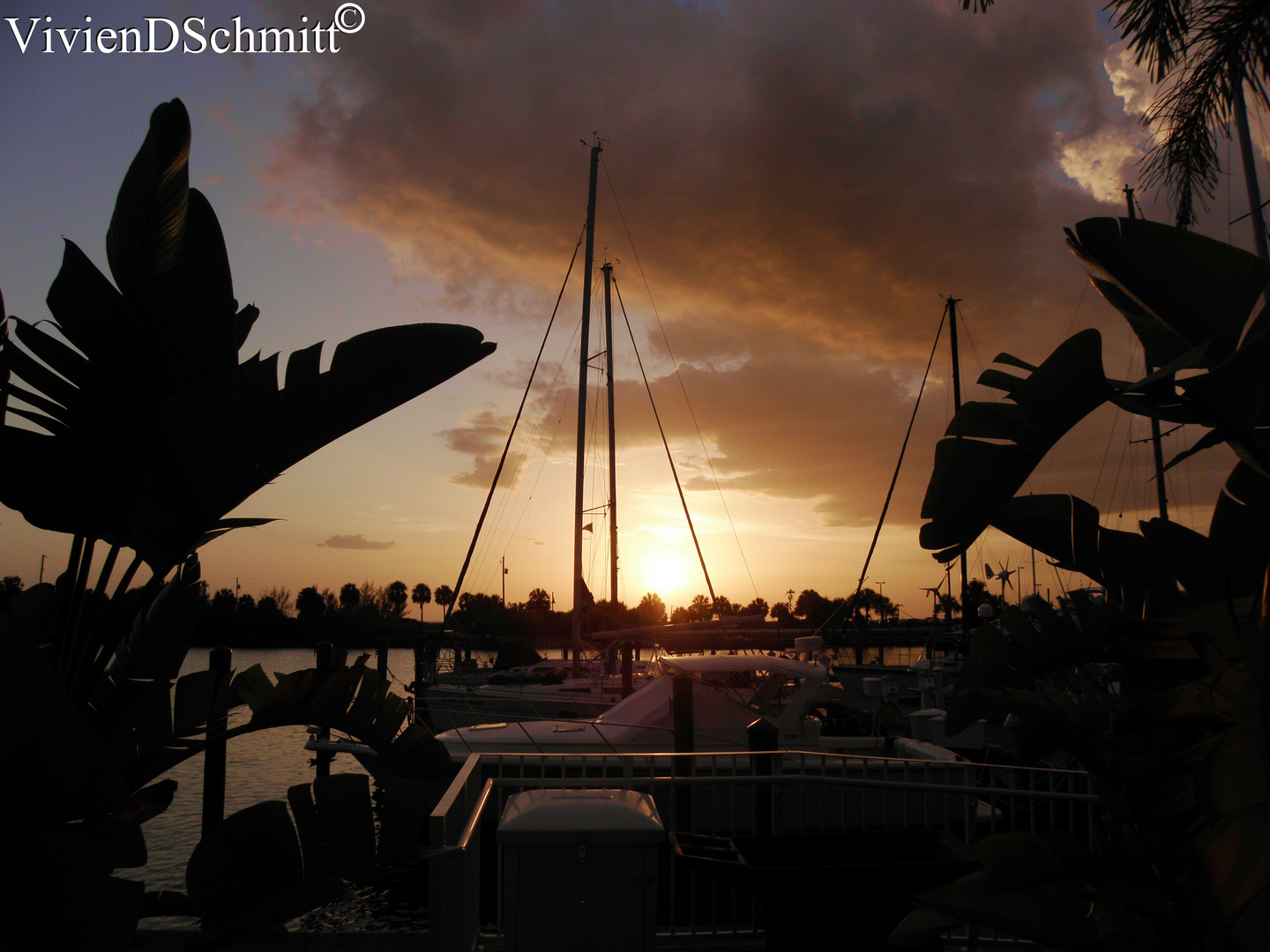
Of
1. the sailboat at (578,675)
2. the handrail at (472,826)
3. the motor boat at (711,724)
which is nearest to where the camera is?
the handrail at (472,826)

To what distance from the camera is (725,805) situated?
32.6 ft

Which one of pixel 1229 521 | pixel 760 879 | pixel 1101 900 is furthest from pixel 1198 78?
pixel 760 879

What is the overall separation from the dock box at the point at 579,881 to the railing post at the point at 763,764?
260 centimetres

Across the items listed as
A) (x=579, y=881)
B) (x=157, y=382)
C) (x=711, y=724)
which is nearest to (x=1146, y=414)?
(x=579, y=881)

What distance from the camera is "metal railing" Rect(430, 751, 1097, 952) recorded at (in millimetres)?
4004

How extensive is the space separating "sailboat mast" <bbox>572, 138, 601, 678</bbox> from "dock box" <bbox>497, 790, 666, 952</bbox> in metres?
16.8

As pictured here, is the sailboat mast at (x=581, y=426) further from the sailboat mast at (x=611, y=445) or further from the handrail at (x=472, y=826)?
the handrail at (x=472, y=826)

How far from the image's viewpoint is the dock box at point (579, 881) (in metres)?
3.71

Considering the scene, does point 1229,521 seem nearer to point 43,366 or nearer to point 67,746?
point 67,746

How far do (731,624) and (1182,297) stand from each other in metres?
13.3

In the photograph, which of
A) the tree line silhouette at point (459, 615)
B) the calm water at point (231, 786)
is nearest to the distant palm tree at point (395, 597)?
the tree line silhouette at point (459, 615)

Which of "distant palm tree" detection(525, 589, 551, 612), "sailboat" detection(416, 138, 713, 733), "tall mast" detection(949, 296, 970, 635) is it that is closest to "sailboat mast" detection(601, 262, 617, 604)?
"sailboat" detection(416, 138, 713, 733)

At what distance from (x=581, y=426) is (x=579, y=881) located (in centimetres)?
1845

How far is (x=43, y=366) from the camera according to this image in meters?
3.10
